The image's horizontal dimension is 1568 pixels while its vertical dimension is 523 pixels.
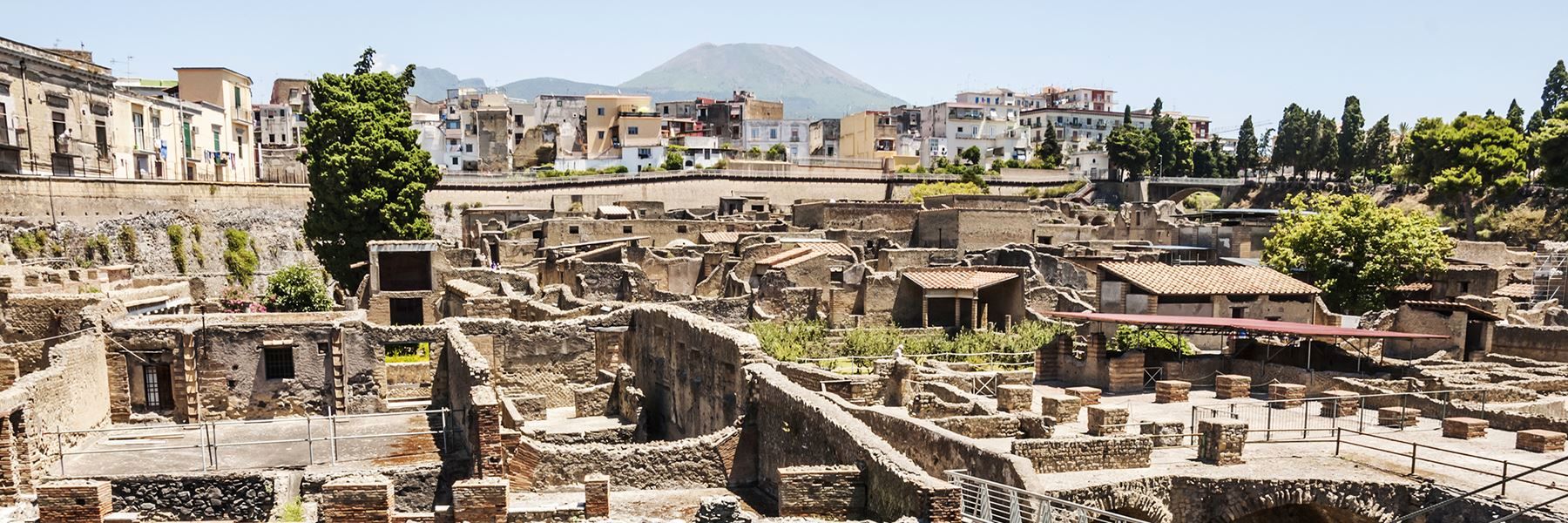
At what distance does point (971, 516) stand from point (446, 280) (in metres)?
27.2

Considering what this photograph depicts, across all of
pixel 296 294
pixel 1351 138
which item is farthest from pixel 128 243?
pixel 1351 138

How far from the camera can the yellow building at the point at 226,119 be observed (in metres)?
70.7

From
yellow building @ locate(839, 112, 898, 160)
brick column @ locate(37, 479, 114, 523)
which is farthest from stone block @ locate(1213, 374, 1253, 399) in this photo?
yellow building @ locate(839, 112, 898, 160)

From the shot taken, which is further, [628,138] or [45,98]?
[628,138]

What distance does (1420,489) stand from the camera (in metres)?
16.2

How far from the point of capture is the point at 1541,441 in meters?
18.1

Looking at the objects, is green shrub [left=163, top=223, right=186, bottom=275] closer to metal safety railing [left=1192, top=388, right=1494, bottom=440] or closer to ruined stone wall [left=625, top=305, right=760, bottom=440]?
ruined stone wall [left=625, top=305, right=760, bottom=440]

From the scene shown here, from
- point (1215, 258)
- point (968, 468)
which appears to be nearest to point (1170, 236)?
point (1215, 258)

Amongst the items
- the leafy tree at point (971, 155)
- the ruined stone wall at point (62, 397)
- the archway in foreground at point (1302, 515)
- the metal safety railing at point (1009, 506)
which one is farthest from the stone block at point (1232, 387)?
the leafy tree at point (971, 155)

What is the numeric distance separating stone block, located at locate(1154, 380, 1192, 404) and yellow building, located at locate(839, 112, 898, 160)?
264 feet

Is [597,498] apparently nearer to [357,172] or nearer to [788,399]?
[788,399]

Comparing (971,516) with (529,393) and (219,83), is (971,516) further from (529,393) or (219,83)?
(219,83)

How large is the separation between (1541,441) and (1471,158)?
53765 millimetres

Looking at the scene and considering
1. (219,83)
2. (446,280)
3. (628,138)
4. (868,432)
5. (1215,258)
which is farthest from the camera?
(628,138)
